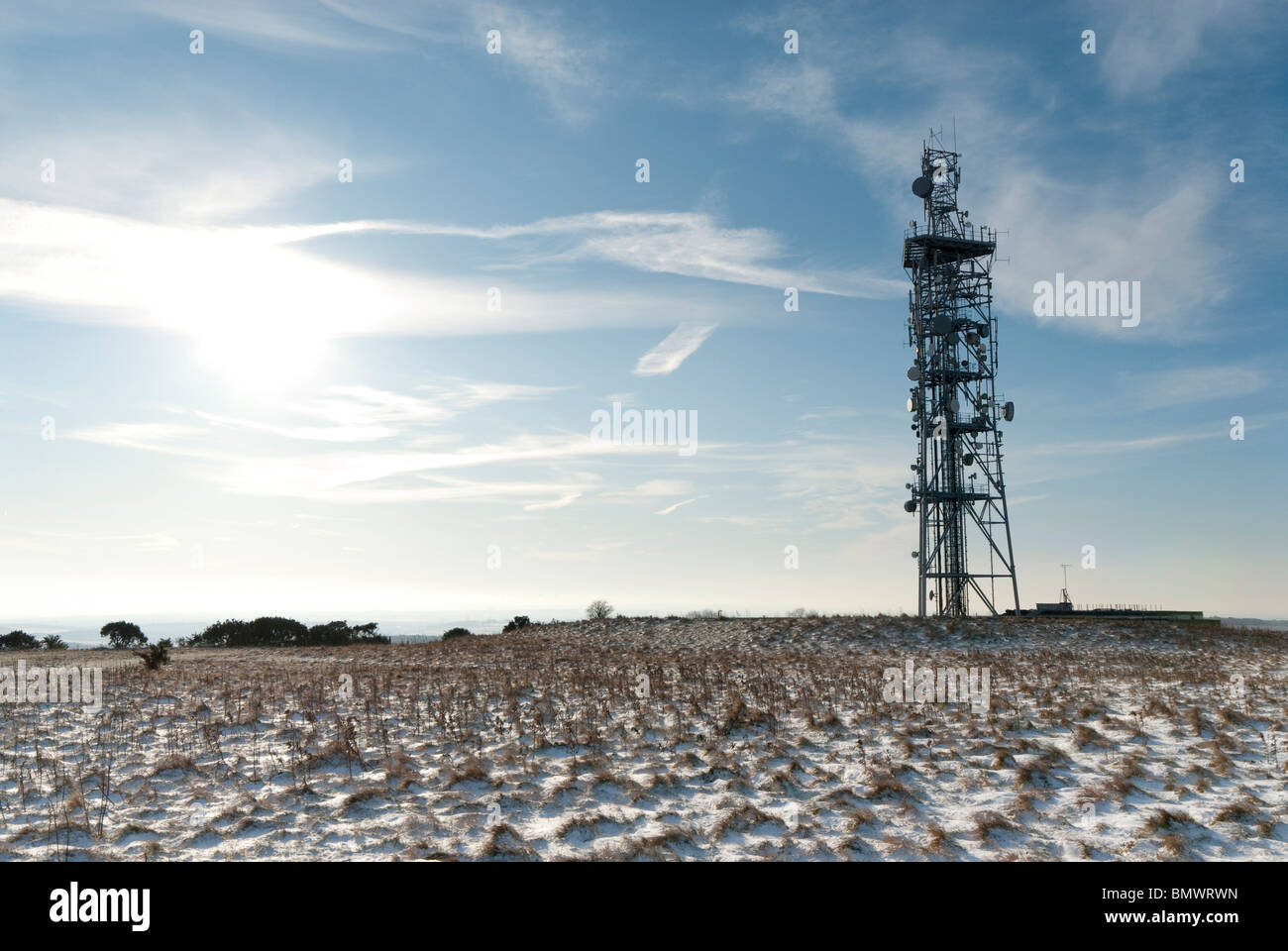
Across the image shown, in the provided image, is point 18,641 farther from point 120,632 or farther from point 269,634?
point 269,634

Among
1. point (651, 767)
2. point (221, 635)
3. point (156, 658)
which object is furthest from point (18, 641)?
point (651, 767)

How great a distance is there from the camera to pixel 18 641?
47.0m

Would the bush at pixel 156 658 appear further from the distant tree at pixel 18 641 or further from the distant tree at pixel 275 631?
the distant tree at pixel 18 641

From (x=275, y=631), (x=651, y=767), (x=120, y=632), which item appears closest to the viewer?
(x=651, y=767)

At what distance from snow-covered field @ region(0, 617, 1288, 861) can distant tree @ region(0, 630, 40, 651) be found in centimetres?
2928

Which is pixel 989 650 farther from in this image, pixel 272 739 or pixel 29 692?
pixel 29 692

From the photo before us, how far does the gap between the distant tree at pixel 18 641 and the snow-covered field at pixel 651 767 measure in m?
29.3

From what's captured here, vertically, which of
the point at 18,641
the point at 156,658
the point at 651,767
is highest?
the point at 651,767

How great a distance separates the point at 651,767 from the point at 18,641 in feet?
163

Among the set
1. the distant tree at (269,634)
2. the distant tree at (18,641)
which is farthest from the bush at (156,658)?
the distant tree at (18,641)

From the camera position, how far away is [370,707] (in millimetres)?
18156

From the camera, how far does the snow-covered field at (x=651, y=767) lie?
10016 millimetres

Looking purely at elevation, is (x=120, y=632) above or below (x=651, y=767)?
below

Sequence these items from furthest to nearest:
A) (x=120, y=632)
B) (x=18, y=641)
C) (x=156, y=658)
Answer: (x=120, y=632) < (x=18, y=641) < (x=156, y=658)
